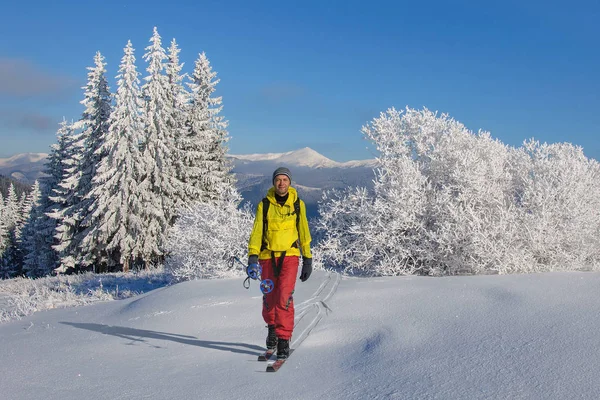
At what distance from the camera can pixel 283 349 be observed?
467 centimetres

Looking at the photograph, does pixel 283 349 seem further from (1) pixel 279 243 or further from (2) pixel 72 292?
(2) pixel 72 292

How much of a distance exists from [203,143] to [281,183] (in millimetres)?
21563

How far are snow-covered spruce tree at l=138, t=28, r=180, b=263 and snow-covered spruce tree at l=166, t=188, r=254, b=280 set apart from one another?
10.2 m

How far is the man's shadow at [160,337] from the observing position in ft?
17.0

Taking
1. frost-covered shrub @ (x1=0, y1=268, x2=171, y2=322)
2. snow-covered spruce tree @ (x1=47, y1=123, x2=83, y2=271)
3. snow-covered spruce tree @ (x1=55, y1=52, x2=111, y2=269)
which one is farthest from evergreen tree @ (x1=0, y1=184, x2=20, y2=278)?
frost-covered shrub @ (x1=0, y1=268, x2=171, y2=322)

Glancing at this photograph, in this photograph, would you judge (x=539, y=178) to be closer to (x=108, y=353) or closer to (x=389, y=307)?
(x=389, y=307)

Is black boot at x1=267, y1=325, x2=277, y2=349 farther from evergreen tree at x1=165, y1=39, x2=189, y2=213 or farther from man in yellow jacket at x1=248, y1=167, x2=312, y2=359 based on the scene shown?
evergreen tree at x1=165, y1=39, x2=189, y2=213

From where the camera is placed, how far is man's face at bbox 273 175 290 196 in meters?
4.91

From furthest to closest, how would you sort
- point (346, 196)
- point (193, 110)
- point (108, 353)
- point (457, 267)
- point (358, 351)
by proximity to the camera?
point (193, 110), point (346, 196), point (457, 267), point (108, 353), point (358, 351)

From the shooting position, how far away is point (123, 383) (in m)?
4.11

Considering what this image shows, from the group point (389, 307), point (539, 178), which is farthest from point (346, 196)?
point (389, 307)

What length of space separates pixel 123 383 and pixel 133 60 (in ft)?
72.8

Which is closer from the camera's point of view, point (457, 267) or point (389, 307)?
point (389, 307)

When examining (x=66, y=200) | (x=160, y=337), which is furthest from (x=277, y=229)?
(x=66, y=200)
